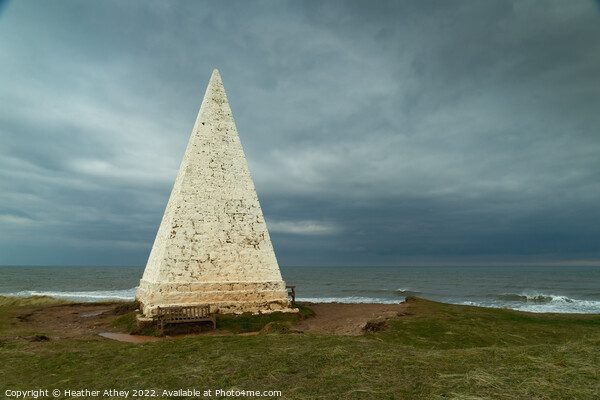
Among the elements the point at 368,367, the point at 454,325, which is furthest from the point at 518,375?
the point at 454,325

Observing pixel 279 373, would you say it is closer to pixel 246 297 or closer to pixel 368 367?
pixel 368 367

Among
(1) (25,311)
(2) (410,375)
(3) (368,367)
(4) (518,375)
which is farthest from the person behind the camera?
(1) (25,311)

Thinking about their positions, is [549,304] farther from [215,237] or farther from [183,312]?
[183,312]

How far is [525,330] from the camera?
1067cm

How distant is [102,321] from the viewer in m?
13.4

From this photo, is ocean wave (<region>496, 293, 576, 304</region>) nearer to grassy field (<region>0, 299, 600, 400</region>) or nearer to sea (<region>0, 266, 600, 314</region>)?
sea (<region>0, 266, 600, 314</region>)

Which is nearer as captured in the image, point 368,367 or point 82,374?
point 368,367

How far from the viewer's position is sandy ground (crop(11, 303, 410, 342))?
11055 millimetres

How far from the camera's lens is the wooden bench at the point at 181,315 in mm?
10922

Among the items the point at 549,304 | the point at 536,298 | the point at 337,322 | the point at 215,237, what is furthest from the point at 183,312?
the point at 536,298

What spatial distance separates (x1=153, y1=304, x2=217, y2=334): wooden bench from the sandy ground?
50 cm

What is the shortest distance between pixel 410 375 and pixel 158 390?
12.0ft

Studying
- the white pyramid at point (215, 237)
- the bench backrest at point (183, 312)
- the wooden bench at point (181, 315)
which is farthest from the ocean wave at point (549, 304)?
the bench backrest at point (183, 312)

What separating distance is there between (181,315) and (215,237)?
127 inches
